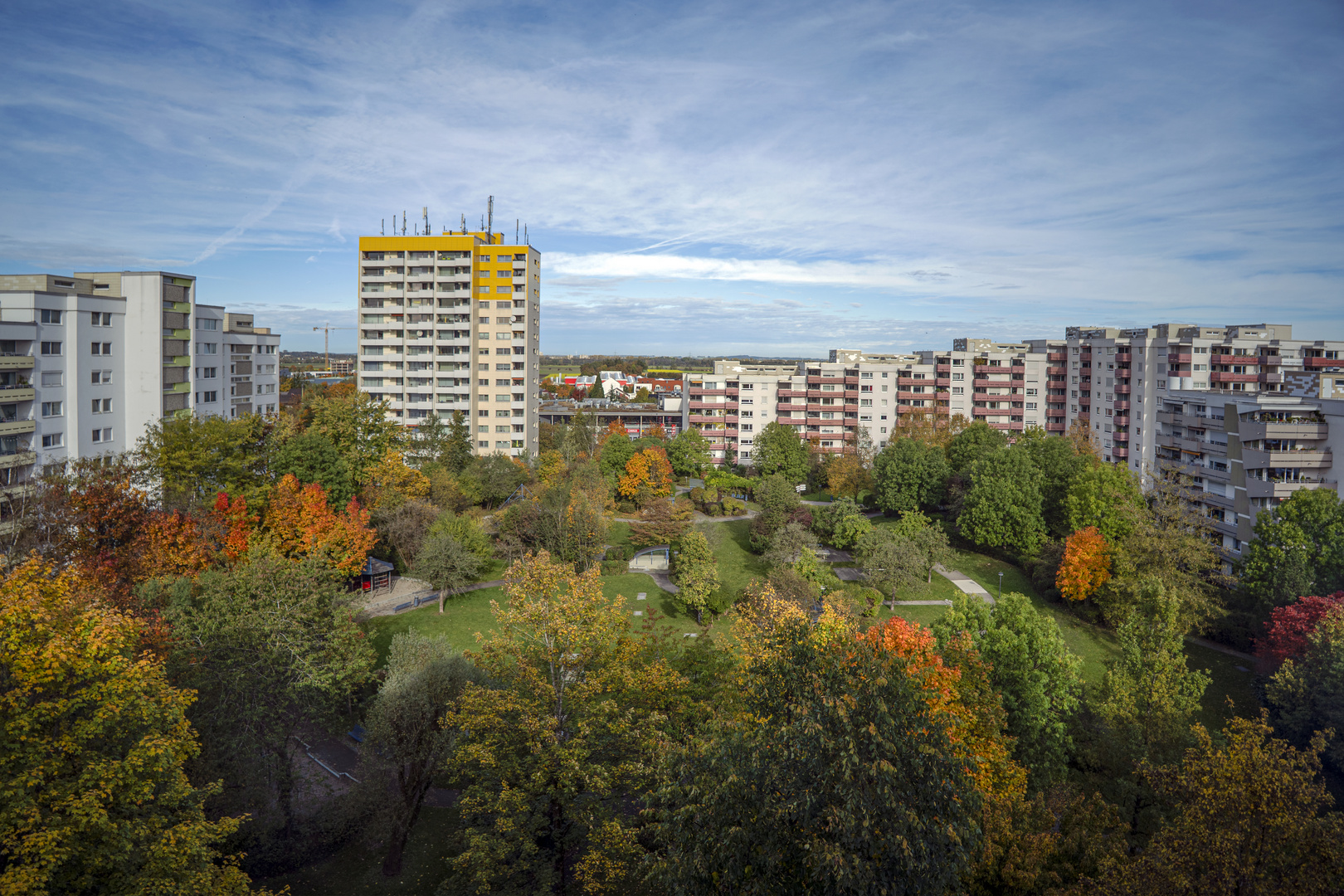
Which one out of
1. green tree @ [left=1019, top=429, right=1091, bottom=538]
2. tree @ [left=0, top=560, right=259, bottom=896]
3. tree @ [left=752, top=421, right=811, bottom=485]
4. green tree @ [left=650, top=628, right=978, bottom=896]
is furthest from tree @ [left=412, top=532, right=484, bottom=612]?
green tree @ [left=1019, top=429, right=1091, bottom=538]

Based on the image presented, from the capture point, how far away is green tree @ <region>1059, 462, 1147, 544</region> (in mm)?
37688

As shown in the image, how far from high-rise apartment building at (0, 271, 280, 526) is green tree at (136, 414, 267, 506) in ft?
17.3

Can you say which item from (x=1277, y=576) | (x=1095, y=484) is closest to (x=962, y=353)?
(x=1095, y=484)

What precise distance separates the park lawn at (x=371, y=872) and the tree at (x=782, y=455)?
45.0 meters

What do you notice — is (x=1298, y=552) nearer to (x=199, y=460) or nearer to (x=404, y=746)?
(x=404, y=746)

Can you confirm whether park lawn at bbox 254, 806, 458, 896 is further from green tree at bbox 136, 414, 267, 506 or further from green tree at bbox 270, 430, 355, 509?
green tree at bbox 270, 430, 355, 509

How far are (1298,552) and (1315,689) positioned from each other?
422 inches

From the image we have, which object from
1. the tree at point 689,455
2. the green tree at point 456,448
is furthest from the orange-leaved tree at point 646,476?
the green tree at point 456,448

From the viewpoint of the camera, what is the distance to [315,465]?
37.2 meters

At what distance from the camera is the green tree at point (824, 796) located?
336 inches

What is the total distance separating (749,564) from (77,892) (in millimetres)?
35288

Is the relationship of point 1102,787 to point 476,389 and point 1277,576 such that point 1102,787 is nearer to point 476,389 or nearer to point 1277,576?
point 1277,576

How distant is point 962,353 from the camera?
71875 millimetres

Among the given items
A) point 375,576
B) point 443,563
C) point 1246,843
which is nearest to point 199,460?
point 375,576
